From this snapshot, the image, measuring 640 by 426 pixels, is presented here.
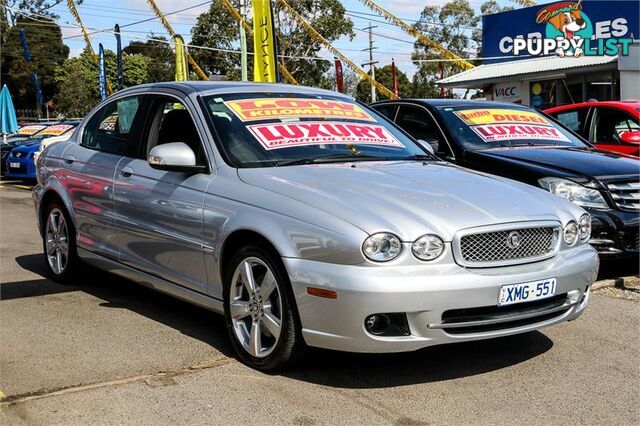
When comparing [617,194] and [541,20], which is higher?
[541,20]

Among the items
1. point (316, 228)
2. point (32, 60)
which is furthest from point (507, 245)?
point (32, 60)

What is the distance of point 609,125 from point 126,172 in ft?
21.5

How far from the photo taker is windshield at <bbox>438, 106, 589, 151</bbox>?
7.28 metres

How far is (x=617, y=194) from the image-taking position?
6285mm

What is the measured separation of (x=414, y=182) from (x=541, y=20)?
25.3 m

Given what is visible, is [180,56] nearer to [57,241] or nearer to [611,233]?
[57,241]

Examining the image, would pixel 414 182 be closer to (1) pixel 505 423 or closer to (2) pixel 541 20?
(1) pixel 505 423

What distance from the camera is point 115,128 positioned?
19.2 ft

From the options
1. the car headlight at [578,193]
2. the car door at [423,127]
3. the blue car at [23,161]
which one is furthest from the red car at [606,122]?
the blue car at [23,161]

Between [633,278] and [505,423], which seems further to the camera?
[633,278]

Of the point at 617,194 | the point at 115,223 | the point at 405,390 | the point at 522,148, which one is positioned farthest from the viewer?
the point at 522,148

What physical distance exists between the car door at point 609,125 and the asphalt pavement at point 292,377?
426 centimetres

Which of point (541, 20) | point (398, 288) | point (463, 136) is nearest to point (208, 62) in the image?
point (541, 20)

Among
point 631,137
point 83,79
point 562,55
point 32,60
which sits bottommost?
point 631,137
